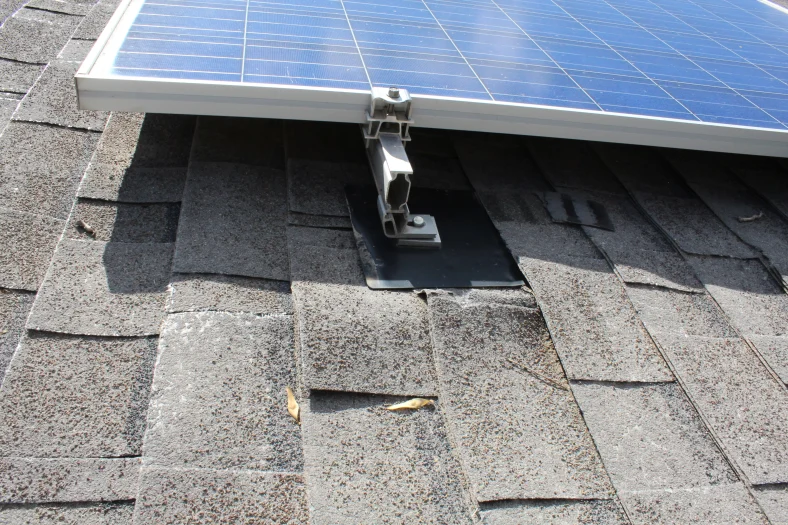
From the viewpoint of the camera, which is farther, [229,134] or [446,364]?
[229,134]

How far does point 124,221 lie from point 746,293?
10.4ft

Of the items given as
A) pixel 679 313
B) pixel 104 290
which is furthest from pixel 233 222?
pixel 679 313

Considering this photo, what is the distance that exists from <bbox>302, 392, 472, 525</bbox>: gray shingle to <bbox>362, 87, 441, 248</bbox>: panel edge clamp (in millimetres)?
1167

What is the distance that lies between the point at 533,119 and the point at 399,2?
2.13 meters

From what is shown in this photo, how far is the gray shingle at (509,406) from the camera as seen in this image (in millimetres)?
2416

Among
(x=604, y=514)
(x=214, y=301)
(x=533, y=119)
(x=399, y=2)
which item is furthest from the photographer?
(x=399, y=2)

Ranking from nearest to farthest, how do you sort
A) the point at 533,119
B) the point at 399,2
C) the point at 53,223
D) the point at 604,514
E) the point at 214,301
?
the point at 604,514 → the point at 214,301 → the point at 53,223 → the point at 533,119 → the point at 399,2

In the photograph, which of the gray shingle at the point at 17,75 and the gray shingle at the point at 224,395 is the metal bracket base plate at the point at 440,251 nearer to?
the gray shingle at the point at 224,395

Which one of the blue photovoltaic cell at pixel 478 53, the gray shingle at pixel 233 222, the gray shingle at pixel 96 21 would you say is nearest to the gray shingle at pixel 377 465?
the gray shingle at pixel 233 222

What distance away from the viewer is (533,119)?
3857mm

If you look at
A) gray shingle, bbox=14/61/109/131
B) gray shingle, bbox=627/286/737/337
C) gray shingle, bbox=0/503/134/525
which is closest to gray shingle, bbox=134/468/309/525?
gray shingle, bbox=0/503/134/525

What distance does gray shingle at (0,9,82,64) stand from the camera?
536cm

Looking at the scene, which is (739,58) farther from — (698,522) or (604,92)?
(698,522)

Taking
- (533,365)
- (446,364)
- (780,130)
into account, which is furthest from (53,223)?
(780,130)
